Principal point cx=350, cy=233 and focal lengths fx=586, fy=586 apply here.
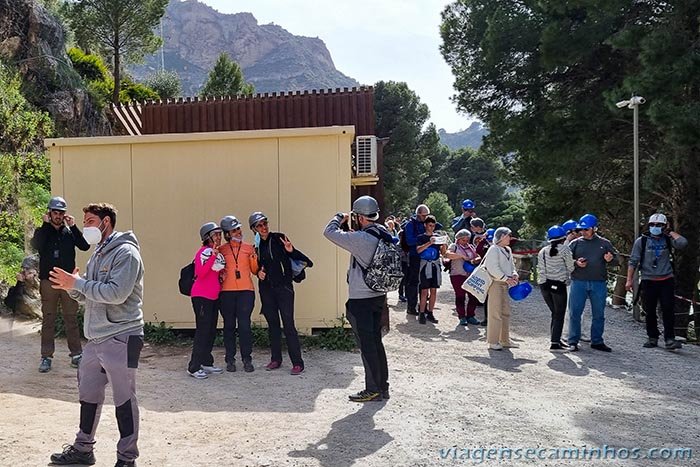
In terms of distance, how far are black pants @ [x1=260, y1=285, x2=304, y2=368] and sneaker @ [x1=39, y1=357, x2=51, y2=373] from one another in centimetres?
227

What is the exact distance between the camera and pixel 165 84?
105 ft

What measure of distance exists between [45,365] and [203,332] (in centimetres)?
165

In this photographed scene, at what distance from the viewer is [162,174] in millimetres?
7730

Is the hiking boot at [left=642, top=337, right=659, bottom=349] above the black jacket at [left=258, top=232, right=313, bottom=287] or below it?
below

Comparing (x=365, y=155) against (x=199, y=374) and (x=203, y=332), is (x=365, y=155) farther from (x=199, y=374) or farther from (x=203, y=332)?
(x=199, y=374)

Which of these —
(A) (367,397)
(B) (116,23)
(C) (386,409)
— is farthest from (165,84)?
(C) (386,409)

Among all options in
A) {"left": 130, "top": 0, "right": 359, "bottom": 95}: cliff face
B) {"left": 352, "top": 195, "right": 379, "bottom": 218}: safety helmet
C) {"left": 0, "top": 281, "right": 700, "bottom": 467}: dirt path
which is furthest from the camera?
{"left": 130, "top": 0, "right": 359, "bottom": 95}: cliff face

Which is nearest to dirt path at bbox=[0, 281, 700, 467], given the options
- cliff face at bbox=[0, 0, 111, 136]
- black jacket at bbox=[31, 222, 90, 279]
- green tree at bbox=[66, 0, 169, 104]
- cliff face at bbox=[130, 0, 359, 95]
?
black jacket at bbox=[31, 222, 90, 279]

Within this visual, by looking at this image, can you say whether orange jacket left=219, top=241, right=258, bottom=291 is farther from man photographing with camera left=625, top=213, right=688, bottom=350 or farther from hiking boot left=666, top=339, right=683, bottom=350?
hiking boot left=666, top=339, right=683, bottom=350

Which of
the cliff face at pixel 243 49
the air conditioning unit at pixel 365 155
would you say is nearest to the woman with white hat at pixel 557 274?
the air conditioning unit at pixel 365 155

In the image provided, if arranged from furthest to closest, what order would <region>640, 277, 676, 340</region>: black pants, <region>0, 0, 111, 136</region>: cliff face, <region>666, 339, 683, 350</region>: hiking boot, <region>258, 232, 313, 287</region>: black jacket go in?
1. <region>0, 0, 111, 136</region>: cliff face
2. <region>666, 339, 683, 350</region>: hiking boot
3. <region>640, 277, 676, 340</region>: black pants
4. <region>258, 232, 313, 287</region>: black jacket

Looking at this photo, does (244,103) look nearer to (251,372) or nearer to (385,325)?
(385,325)

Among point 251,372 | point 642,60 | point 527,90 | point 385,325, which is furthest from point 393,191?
point 251,372

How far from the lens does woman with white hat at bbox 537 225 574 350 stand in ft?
25.0
